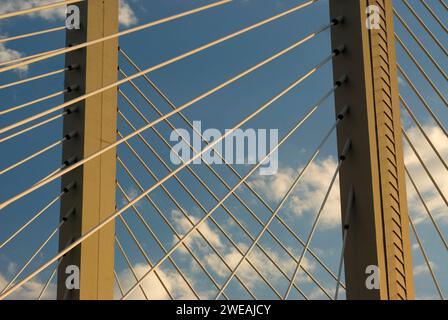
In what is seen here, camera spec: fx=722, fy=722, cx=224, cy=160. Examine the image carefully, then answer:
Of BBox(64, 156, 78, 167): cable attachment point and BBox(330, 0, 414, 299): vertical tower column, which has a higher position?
BBox(64, 156, 78, 167): cable attachment point

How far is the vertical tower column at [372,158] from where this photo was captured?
295cm

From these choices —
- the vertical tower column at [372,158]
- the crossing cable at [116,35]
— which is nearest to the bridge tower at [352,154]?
the vertical tower column at [372,158]

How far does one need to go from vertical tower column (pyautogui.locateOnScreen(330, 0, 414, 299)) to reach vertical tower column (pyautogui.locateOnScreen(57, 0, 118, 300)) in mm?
1206

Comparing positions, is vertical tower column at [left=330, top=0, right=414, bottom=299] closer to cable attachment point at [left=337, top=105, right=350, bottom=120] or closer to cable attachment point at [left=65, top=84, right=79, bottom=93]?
cable attachment point at [left=337, top=105, right=350, bottom=120]

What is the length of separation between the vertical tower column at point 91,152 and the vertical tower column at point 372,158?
121cm

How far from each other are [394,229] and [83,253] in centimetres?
146

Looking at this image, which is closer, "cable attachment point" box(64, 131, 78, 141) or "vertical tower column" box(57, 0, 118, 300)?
"vertical tower column" box(57, 0, 118, 300)

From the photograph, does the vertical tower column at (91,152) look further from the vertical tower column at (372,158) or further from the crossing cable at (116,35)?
the vertical tower column at (372,158)

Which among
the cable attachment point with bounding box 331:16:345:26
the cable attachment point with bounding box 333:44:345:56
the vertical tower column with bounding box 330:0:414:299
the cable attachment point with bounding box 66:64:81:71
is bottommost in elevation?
the vertical tower column with bounding box 330:0:414:299

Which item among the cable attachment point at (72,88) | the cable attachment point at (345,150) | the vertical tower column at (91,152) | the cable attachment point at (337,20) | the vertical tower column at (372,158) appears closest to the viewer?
the vertical tower column at (372,158)

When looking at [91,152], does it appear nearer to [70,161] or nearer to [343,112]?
[70,161]

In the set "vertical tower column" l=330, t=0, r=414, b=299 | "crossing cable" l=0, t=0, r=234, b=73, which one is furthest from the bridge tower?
"crossing cable" l=0, t=0, r=234, b=73

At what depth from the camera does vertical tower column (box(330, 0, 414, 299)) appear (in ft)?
9.68
